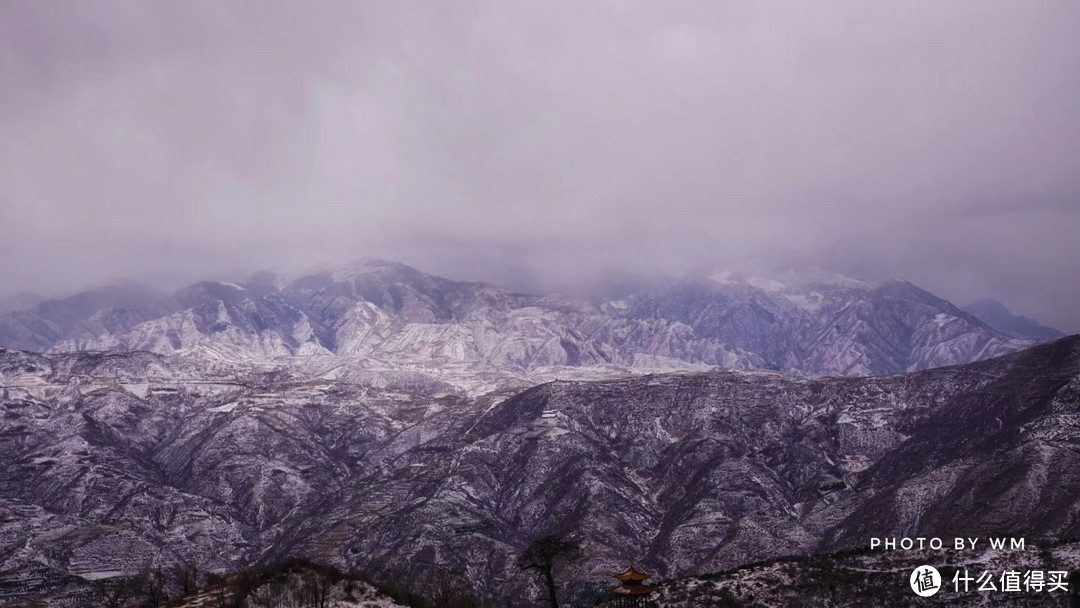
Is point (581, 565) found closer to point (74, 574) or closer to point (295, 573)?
point (295, 573)

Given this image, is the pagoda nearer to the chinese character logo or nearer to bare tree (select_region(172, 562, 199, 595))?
the chinese character logo

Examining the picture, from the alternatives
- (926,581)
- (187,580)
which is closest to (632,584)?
(926,581)

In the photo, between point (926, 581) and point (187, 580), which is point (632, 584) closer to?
point (926, 581)

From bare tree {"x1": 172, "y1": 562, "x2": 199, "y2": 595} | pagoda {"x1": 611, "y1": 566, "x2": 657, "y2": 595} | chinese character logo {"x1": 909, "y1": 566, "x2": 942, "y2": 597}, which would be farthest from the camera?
bare tree {"x1": 172, "y1": 562, "x2": 199, "y2": 595}

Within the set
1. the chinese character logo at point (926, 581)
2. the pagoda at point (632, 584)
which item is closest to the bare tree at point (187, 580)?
the pagoda at point (632, 584)

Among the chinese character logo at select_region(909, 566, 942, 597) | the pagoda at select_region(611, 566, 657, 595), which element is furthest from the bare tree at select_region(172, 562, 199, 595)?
the chinese character logo at select_region(909, 566, 942, 597)

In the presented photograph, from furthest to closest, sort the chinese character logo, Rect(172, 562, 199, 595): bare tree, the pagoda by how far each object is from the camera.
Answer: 1. Rect(172, 562, 199, 595): bare tree
2. the chinese character logo
3. the pagoda

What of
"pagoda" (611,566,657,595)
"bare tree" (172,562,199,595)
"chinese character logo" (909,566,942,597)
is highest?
"pagoda" (611,566,657,595)

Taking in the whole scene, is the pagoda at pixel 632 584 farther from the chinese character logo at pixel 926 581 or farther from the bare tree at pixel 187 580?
the bare tree at pixel 187 580

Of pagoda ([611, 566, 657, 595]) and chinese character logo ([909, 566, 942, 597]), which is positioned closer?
pagoda ([611, 566, 657, 595])
